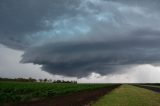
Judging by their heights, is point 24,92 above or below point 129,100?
above

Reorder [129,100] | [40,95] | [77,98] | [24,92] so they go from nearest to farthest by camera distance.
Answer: [129,100], [77,98], [40,95], [24,92]

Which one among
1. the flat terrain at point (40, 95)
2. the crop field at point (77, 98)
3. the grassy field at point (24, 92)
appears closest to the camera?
the crop field at point (77, 98)

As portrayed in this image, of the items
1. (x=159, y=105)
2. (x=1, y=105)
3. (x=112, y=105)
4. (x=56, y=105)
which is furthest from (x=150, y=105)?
(x=1, y=105)

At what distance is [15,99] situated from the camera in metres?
43.8

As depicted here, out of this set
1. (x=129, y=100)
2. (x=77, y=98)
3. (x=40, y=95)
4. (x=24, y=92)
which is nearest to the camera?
(x=129, y=100)

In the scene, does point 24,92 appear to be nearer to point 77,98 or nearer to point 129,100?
point 77,98

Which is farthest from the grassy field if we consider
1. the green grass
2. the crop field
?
the green grass

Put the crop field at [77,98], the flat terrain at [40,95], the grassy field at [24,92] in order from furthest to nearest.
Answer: the grassy field at [24,92] < the flat terrain at [40,95] < the crop field at [77,98]

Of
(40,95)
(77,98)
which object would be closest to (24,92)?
(40,95)

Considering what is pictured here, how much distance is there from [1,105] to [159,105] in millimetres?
15317

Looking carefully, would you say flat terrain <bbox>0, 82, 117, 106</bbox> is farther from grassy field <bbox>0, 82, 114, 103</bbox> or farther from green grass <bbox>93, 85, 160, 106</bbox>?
green grass <bbox>93, 85, 160, 106</bbox>

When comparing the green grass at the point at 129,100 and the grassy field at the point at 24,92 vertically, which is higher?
the grassy field at the point at 24,92

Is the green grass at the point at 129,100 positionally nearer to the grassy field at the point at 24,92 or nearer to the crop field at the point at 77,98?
the crop field at the point at 77,98

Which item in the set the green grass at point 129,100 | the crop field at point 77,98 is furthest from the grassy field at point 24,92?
the green grass at point 129,100
